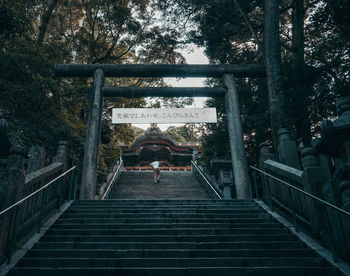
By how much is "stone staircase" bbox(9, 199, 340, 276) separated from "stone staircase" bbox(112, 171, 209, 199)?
4.30 m

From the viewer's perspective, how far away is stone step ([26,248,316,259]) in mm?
3709

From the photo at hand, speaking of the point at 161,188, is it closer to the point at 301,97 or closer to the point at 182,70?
the point at 182,70

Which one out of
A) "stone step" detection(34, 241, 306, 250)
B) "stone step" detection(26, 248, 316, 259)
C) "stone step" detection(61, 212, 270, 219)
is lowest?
"stone step" detection(26, 248, 316, 259)

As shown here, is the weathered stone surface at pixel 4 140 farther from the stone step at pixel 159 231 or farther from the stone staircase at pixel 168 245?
the stone step at pixel 159 231

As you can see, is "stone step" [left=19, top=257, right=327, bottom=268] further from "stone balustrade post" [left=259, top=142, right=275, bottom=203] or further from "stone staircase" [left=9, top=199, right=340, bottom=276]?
"stone balustrade post" [left=259, top=142, right=275, bottom=203]

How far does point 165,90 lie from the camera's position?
9125 millimetres

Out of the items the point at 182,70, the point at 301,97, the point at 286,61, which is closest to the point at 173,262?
the point at 182,70

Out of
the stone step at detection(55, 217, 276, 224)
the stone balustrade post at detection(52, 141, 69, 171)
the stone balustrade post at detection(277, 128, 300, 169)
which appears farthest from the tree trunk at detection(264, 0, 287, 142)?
the stone balustrade post at detection(52, 141, 69, 171)

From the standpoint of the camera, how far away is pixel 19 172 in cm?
411

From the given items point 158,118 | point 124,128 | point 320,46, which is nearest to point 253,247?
point 158,118

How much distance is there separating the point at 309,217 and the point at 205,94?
5.67m

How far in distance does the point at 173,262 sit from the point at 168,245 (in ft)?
1.77

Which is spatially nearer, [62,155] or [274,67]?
[62,155]

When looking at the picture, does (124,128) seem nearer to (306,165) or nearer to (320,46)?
(320,46)
